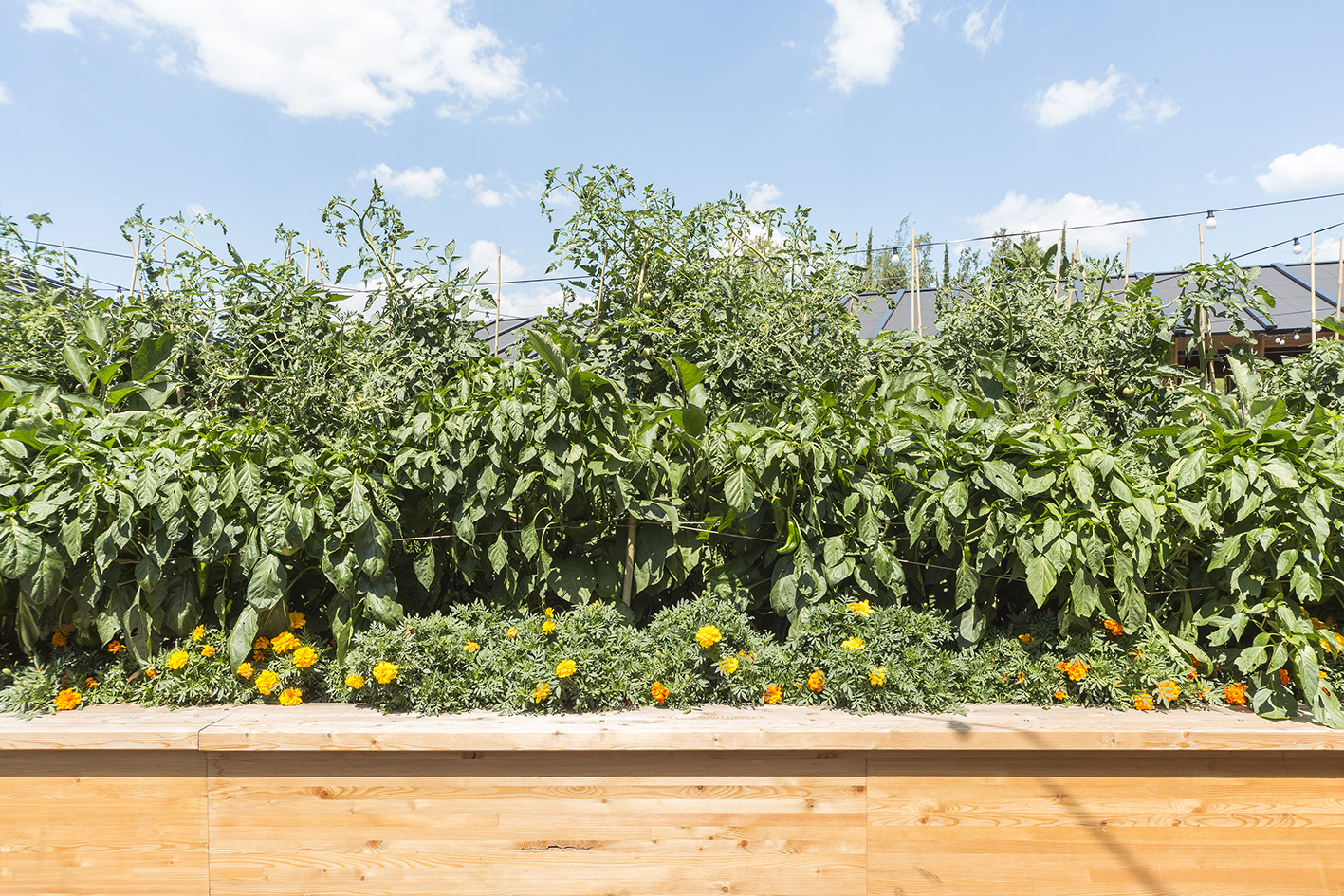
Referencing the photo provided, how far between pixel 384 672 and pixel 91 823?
0.81 metres

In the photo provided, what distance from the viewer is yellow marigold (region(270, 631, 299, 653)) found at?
2.09 meters

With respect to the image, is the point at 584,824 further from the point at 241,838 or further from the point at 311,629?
the point at 311,629

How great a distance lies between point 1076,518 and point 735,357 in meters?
1.18

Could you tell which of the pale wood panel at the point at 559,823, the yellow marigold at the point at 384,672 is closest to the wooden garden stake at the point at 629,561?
the pale wood panel at the point at 559,823

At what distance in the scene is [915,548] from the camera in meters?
2.28

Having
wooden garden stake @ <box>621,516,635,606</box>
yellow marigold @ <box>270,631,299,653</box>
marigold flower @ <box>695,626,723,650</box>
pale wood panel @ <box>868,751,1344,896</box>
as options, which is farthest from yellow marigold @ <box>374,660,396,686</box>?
pale wood panel @ <box>868,751,1344,896</box>

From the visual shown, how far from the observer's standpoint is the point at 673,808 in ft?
5.94

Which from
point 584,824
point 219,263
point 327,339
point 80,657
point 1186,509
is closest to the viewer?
point 584,824

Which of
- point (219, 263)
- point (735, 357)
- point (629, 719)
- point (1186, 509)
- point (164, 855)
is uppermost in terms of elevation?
point (219, 263)

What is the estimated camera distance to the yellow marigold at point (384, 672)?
1.93m

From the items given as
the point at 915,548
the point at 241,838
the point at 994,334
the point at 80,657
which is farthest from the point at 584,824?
the point at 994,334

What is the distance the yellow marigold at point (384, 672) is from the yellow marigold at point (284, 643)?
33cm

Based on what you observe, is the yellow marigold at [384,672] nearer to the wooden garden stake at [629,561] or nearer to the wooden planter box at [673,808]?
the wooden planter box at [673,808]

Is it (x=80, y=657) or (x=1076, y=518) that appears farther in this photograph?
(x=80, y=657)
